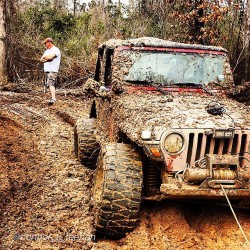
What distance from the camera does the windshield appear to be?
493cm

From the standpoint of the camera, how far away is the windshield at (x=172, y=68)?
4.93 metres

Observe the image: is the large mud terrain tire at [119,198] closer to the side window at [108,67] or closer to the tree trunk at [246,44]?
the side window at [108,67]

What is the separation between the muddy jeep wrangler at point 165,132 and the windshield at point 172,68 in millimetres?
13

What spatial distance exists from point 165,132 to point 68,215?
4.85 ft

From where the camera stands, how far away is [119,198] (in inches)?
140

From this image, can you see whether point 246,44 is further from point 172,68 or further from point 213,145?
point 213,145

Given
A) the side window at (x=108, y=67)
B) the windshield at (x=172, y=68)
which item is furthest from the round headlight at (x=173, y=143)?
the side window at (x=108, y=67)

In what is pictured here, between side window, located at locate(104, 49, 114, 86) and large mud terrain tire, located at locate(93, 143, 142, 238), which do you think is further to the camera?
side window, located at locate(104, 49, 114, 86)

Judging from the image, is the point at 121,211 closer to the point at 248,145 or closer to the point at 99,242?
the point at 99,242

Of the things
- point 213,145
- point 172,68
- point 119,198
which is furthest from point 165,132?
point 172,68

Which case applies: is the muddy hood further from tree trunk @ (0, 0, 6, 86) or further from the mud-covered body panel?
tree trunk @ (0, 0, 6, 86)

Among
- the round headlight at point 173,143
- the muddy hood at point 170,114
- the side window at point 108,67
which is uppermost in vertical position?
the side window at point 108,67

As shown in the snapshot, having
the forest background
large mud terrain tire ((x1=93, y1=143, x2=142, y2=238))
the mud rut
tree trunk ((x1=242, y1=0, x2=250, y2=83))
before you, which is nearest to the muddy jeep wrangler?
large mud terrain tire ((x1=93, y1=143, x2=142, y2=238))

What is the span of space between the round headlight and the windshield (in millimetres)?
1544
